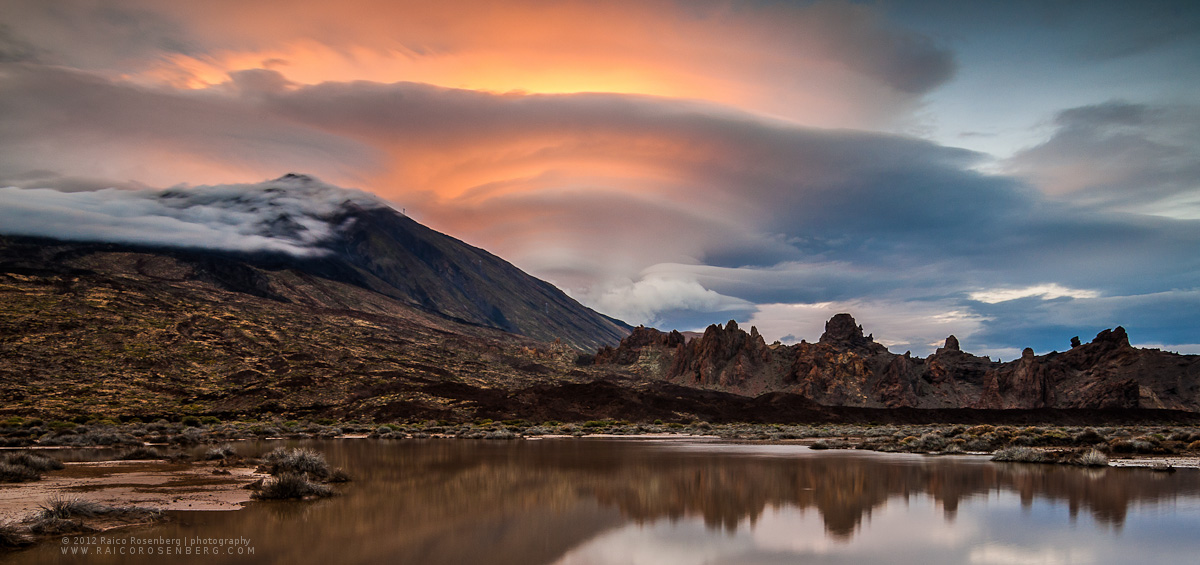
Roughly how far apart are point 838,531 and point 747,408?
8290 cm

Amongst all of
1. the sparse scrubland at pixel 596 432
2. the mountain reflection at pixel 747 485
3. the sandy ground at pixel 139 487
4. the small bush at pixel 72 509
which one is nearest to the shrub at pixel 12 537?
the small bush at pixel 72 509

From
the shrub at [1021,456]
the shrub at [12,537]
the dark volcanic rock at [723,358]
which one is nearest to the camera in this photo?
the shrub at [12,537]

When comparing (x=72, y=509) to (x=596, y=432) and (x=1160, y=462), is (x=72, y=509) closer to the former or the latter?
(x=1160, y=462)

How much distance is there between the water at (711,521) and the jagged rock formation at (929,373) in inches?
4096

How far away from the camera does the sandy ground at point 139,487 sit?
1562 cm

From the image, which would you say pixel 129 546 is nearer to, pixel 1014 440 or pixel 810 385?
pixel 1014 440

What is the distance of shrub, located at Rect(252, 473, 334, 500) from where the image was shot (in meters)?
16.9

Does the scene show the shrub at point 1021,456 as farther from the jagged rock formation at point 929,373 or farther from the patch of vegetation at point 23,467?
the jagged rock formation at point 929,373

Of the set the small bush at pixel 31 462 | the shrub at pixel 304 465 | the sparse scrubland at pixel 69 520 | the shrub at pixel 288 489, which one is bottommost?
the small bush at pixel 31 462

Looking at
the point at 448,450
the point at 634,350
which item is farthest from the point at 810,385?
the point at 448,450

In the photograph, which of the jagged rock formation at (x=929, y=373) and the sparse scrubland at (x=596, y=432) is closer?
the sparse scrubland at (x=596, y=432)

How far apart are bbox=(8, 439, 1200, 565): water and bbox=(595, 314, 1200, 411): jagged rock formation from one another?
104 meters

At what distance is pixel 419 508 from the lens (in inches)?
627

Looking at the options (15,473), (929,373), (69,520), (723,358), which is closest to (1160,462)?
(69,520)
